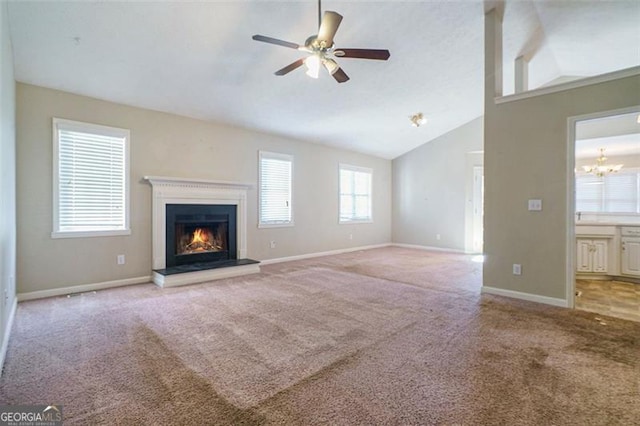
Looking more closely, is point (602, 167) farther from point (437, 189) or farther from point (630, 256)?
point (437, 189)

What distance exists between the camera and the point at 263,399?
71.7 inches

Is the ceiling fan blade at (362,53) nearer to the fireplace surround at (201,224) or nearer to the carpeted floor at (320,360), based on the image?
the carpeted floor at (320,360)

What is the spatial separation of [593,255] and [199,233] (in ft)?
21.3

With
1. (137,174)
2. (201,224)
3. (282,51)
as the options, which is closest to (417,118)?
(282,51)

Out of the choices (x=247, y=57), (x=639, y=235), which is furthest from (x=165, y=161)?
(x=639, y=235)

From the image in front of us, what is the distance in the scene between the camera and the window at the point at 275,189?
20.4 ft

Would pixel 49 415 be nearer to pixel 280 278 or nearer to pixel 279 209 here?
pixel 280 278

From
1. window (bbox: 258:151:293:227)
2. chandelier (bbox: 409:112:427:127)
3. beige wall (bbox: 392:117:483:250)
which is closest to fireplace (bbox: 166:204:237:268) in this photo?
window (bbox: 258:151:293:227)

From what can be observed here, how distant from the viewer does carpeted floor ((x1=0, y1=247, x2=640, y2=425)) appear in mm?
1726

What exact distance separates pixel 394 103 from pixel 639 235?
4.33 meters

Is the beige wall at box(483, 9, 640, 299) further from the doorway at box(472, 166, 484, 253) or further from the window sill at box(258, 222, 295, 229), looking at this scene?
the doorway at box(472, 166, 484, 253)

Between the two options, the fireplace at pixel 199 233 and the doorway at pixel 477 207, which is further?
the doorway at pixel 477 207

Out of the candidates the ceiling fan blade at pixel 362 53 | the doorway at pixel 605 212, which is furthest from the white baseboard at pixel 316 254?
the doorway at pixel 605 212
